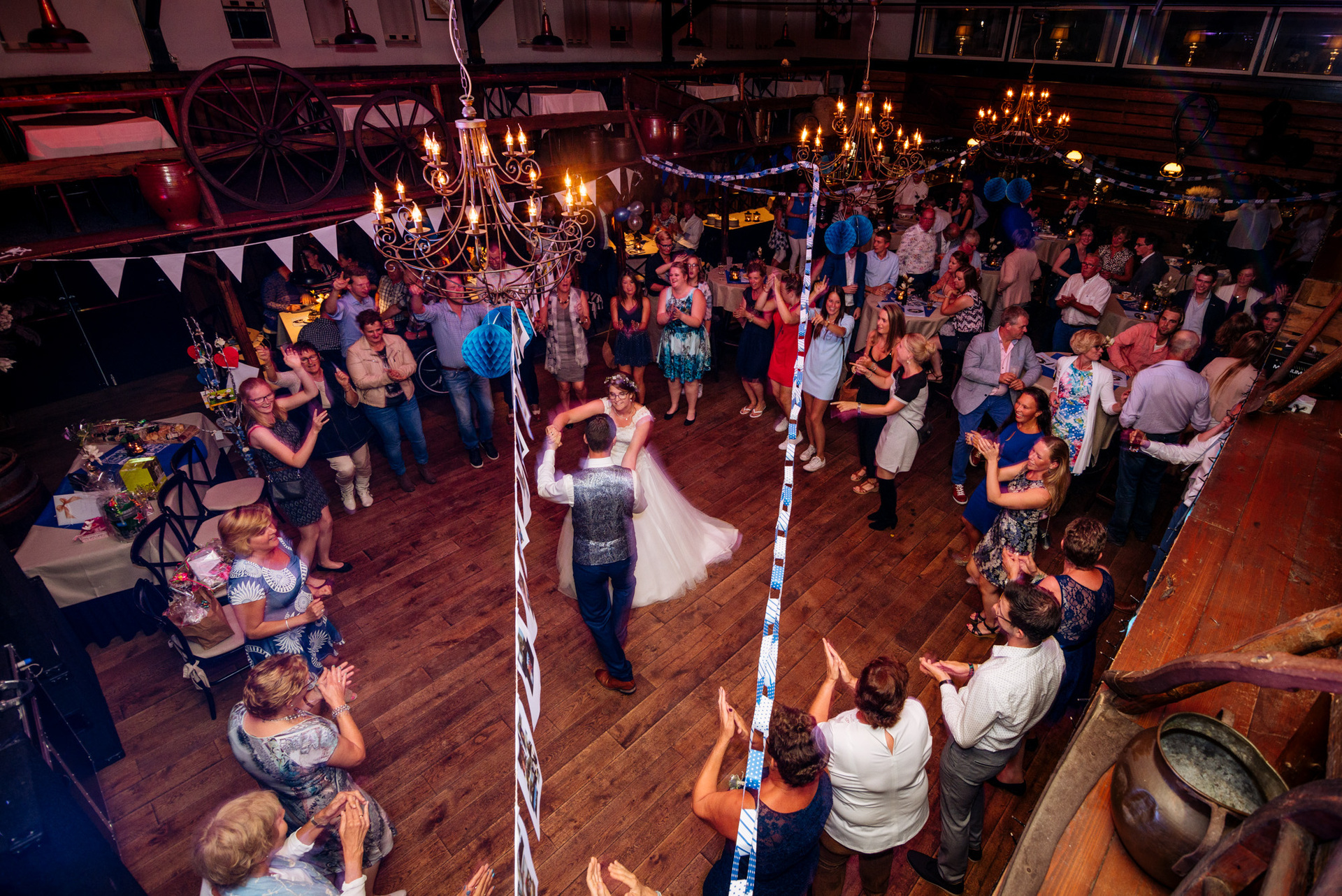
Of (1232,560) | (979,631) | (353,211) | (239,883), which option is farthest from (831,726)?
(353,211)

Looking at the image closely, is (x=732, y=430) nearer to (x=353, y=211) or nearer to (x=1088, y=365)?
(x=1088, y=365)

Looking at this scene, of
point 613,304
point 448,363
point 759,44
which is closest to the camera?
point 448,363

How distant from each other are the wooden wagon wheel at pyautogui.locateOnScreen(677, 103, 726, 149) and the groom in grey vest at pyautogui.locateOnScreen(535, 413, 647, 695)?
5135 millimetres

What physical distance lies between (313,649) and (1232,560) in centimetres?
380

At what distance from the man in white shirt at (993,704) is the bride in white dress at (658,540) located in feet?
6.03

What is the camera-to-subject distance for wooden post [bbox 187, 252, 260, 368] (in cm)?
443

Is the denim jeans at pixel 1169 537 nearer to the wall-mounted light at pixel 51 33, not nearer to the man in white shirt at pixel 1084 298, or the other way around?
the man in white shirt at pixel 1084 298

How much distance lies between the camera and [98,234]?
4.01 meters

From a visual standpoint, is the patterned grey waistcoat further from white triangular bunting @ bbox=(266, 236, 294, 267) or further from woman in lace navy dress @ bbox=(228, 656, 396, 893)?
white triangular bunting @ bbox=(266, 236, 294, 267)

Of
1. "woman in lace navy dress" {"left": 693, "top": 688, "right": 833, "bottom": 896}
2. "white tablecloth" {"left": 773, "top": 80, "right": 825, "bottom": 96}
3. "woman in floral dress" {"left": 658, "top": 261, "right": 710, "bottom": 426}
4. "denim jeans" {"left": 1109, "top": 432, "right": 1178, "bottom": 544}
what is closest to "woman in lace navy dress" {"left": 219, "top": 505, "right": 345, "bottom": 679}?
"woman in lace navy dress" {"left": 693, "top": 688, "right": 833, "bottom": 896}

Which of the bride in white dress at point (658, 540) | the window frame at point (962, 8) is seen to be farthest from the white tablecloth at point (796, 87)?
the bride in white dress at point (658, 540)

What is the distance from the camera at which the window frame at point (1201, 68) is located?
8977mm

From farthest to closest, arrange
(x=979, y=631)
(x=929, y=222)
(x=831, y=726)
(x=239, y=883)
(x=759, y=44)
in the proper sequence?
(x=759, y=44), (x=929, y=222), (x=979, y=631), (x=831, y=726), (x=239, y=883)

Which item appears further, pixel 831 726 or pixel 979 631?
pixel 979 631
